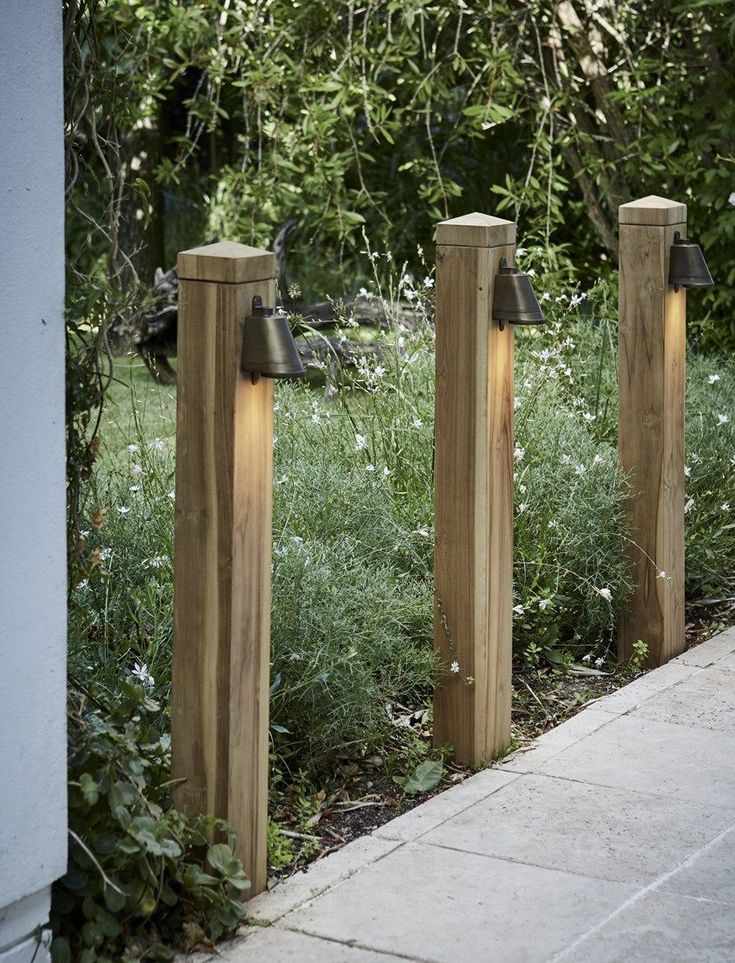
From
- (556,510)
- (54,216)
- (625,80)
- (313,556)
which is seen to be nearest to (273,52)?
(625,80)

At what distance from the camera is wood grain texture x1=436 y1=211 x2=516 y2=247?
151 inches

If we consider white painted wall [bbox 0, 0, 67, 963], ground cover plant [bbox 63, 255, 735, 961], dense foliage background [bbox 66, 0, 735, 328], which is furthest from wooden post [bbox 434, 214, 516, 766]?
dense foliage background [bbox 66, 0, 735, 328]

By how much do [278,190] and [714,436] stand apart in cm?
349

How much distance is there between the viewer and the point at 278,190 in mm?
8344

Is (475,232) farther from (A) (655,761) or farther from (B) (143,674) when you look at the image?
(A) (655,761)

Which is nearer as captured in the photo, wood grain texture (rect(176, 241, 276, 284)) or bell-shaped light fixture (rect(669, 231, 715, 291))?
wood grain texture (rect(176, 241, 276, 284))

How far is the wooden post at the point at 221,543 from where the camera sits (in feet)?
9.77

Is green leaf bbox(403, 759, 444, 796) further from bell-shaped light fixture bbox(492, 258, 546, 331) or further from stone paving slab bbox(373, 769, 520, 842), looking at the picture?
bell-shaped light fixture bbox(492, 258, 546, 331)

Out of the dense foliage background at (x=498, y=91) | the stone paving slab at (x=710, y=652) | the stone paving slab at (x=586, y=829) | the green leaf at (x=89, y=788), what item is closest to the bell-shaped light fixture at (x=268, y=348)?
the green leaf at (x=89, y=788)

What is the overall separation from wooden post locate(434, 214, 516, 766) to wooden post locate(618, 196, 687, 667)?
964mm

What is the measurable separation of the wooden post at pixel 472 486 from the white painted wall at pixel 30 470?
1447 millimetres

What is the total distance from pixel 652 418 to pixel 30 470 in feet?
8.95

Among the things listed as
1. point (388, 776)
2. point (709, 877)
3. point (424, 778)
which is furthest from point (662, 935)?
point (388, 776)

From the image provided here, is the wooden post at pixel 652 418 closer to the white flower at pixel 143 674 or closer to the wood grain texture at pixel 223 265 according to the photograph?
the white flower at pixel 143 674
